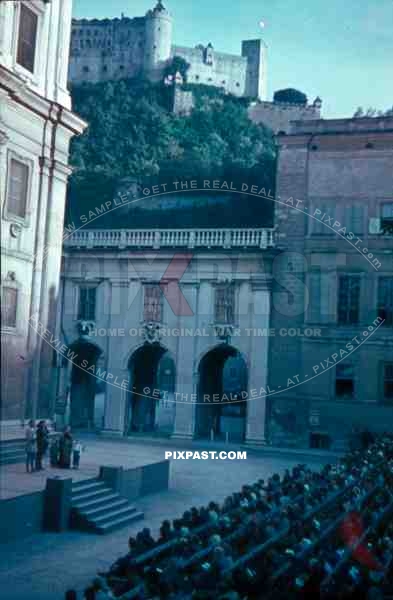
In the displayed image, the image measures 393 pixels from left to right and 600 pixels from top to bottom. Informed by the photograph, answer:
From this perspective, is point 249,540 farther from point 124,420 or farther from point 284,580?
point 124,420

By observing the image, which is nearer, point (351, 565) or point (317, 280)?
point (351, 565)

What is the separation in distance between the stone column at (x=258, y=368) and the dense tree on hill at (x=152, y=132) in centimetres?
3105

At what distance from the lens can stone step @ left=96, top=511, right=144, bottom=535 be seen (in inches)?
749

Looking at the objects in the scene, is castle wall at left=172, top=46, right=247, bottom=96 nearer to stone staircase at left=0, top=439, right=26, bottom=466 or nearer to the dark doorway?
the dark doorway

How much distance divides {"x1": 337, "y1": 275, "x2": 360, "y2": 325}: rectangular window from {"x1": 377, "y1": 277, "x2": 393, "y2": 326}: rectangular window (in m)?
1.02

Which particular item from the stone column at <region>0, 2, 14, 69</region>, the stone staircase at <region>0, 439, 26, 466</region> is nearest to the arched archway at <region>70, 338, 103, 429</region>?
the stone staircase at <region>0, 439, 26, 466</region>

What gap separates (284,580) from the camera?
11.9 meters

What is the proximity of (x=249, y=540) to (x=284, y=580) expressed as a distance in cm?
224

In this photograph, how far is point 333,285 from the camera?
123 feet

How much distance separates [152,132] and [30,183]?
238ft

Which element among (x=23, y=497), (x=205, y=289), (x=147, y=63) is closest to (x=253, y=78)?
(x=147, y=63)

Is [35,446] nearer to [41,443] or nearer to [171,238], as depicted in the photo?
[41,443]

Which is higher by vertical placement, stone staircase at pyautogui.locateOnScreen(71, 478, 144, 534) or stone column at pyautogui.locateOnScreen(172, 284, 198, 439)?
stone column at pyautogui.locateOnScreen(172, 284, 198, 439)

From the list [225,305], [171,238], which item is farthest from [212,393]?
[171,238]
